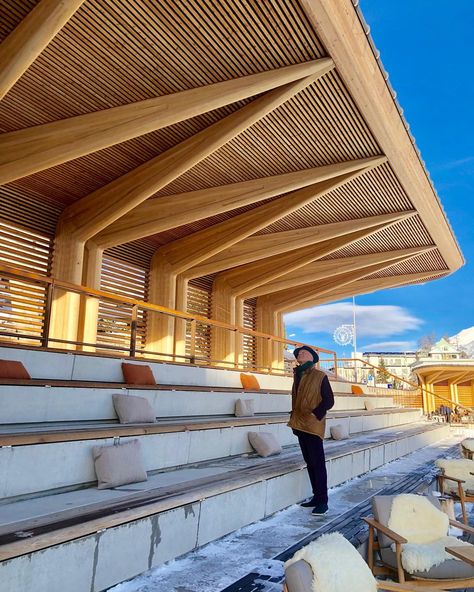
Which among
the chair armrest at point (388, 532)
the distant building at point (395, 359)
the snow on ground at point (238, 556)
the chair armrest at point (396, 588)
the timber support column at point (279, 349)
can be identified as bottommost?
the snow on ground at point (238, 556)

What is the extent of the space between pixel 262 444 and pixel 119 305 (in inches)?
269

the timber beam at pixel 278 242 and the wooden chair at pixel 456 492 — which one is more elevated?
the timber beam at pixel 278 242

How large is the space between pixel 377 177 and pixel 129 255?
662 centimetres

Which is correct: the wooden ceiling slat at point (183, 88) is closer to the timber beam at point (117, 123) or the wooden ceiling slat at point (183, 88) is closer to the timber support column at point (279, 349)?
the timber beam at point (117, 123)

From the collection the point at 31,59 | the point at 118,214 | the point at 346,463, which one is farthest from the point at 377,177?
the point at 31,59

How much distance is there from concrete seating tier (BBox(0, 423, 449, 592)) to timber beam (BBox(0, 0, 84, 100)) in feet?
15.9

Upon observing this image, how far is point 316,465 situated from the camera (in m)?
4.58

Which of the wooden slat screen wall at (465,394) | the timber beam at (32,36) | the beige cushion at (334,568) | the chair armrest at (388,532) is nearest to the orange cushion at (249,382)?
the chair armrest at (388,532)

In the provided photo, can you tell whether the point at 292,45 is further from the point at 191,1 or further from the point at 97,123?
the point at 97,123

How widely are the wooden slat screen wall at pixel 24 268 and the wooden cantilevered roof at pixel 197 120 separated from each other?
395mm

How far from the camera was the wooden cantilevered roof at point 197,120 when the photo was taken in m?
5.95

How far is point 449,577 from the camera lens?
9.70 ft

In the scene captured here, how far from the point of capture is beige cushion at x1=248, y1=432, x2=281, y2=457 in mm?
5863

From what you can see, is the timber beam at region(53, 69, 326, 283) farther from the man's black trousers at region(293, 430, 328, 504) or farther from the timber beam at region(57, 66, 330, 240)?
the man's black trousers at region(293, 430, 328, 504)
